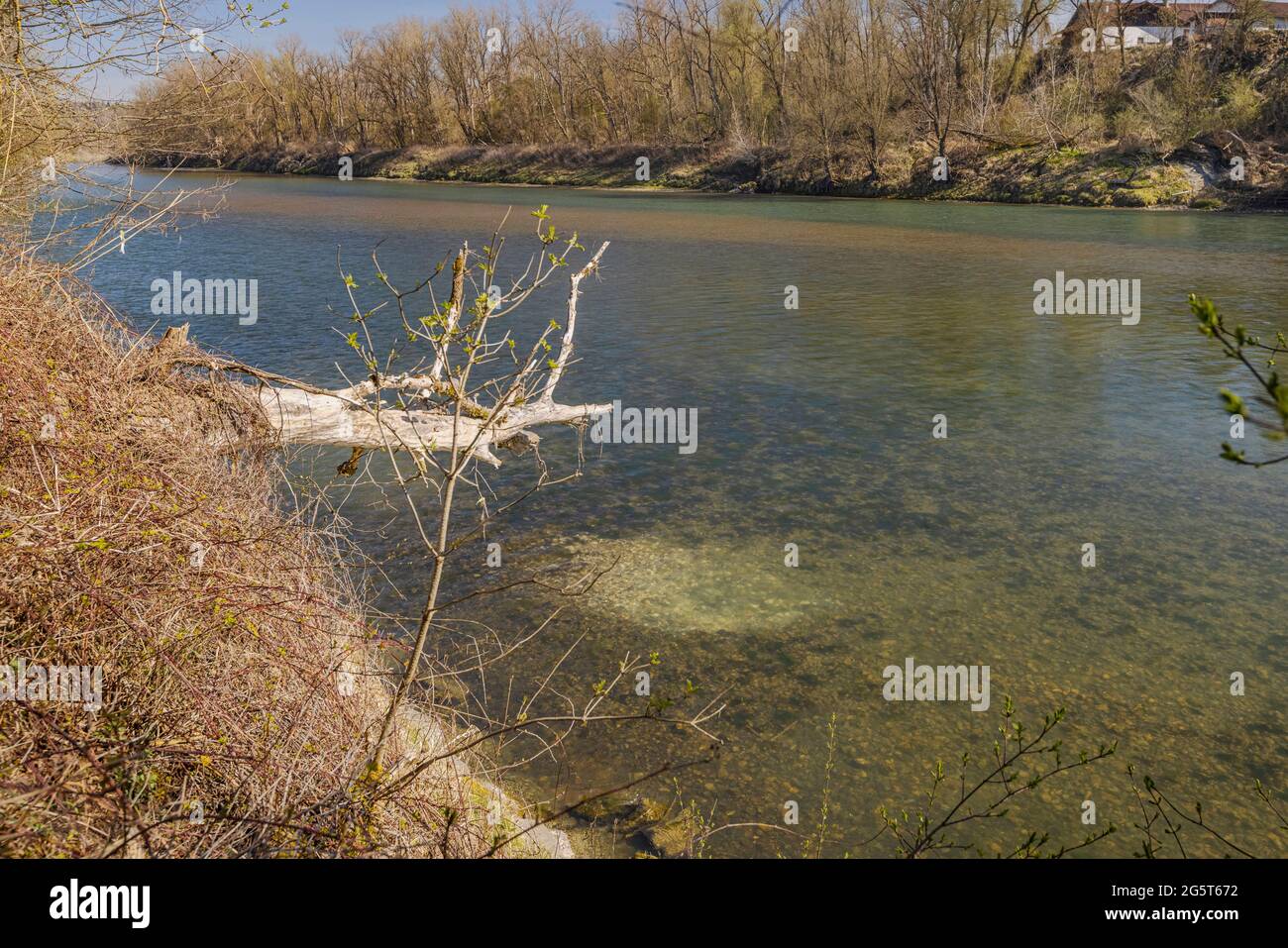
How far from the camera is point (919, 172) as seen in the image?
50.2 metres

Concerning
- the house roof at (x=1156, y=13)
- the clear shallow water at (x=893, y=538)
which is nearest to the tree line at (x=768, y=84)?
the house roof at (x=1156, y=13)

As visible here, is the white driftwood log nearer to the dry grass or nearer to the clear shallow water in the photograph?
the dry grass

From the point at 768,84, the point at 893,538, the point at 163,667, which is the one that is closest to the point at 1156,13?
Result: the point at 768,84

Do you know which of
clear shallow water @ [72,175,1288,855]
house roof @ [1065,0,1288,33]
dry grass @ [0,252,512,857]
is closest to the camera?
dry grass @ [0,252,512,857]

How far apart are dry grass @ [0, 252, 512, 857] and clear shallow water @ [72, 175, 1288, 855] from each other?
2025 mm

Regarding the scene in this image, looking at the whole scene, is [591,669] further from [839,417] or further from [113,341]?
[839,417]

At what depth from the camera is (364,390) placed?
28.3 ft

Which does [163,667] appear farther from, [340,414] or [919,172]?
[919,172]

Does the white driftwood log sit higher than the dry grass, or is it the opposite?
the white driftwood log

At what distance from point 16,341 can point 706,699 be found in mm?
5596

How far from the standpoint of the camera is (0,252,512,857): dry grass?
359cm

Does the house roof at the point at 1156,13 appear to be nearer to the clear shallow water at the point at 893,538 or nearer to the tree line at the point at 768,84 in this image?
the tree line at the point at 768,84

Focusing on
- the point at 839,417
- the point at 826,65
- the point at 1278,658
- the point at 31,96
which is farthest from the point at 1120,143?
the point at 31,96

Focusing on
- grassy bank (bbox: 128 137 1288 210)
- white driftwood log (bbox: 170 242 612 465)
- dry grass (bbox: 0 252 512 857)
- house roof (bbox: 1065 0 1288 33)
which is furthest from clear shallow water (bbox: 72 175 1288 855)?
house roof (bbox: 1065 0 1288 33)
